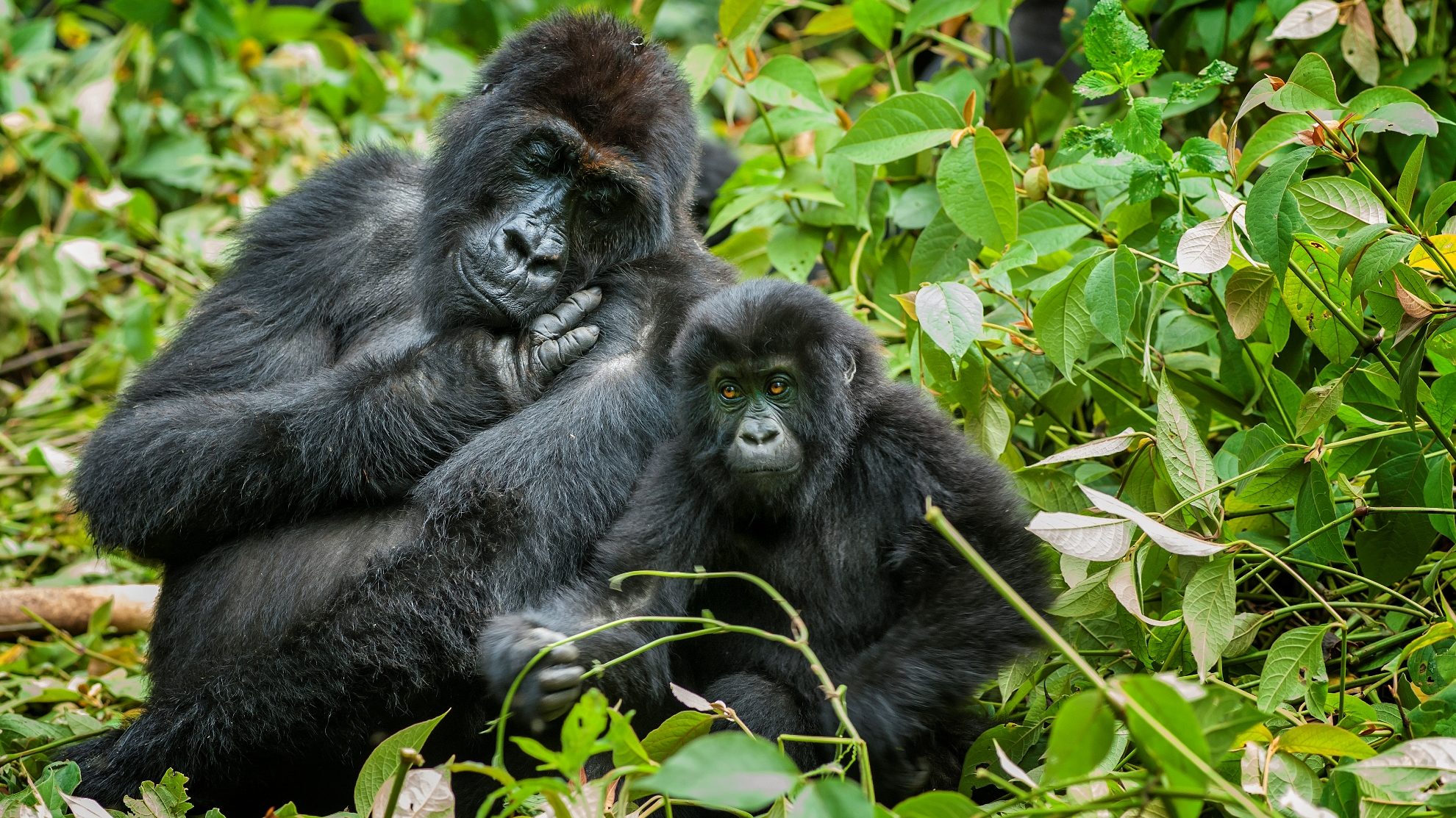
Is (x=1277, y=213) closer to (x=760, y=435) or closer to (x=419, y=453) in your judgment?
(x=760, y=435)

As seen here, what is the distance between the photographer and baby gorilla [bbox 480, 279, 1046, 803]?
2.25 meters

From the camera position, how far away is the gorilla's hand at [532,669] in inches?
84.7

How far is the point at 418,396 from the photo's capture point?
9.20 feet

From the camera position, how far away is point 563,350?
9.29 feet

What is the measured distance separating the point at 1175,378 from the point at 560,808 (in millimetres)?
1874

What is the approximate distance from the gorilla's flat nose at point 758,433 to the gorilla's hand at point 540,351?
64 centimetres

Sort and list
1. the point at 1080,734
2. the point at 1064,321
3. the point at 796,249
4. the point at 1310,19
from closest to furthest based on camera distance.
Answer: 1. the point at 1080,734
2. the point at 1064,321
3. the point at 1310,19
4. the point at 796,249

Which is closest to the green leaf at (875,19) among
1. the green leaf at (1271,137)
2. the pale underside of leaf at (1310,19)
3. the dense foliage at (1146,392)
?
the dense foliage at (1146,392)

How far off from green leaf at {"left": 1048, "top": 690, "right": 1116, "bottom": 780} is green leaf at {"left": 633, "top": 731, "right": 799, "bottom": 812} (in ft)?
0.93

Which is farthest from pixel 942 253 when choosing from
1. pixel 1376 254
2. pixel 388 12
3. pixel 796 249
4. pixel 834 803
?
pixel 388 12

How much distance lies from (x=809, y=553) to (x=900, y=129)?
1050 mm

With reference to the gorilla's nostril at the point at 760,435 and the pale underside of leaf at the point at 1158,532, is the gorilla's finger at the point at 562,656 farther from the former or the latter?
the pale underside of leaf at the point at 1158,532

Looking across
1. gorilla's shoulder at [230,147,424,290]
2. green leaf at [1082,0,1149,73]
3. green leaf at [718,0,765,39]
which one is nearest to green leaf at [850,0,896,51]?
green leaf at [718,0,765,39]

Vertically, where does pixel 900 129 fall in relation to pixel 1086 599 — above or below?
above
